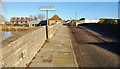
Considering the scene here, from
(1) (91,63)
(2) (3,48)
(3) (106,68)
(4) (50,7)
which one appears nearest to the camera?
(2) (3,48)

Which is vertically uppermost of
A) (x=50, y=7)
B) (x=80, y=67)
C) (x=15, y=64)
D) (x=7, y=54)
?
(x=50, y=7)

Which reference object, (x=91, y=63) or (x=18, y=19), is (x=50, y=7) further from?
(x=18, y=19)

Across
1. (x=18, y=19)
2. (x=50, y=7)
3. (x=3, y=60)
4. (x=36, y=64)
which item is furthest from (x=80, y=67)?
(x=18, y=19)

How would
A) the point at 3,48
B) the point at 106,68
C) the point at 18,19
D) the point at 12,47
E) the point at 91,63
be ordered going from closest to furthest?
1. the point at 3,48
2. the point at 12,47
3. the point at 106,68
4. the point at 91,63
5. the point at 18,19

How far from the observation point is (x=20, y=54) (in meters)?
7.47

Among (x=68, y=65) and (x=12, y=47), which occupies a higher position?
(x=12, y=47)

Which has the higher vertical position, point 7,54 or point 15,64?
point 7,54

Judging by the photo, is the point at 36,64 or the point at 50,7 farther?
the point at 50,7

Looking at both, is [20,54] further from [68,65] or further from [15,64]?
[68,65]

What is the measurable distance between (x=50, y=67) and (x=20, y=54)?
1.90m

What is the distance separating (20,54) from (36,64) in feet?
6.97

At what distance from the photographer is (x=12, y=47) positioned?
6.18 meters

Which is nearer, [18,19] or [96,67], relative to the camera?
[96,67]

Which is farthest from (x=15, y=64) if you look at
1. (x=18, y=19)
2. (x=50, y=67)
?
(x=18, y=19)
